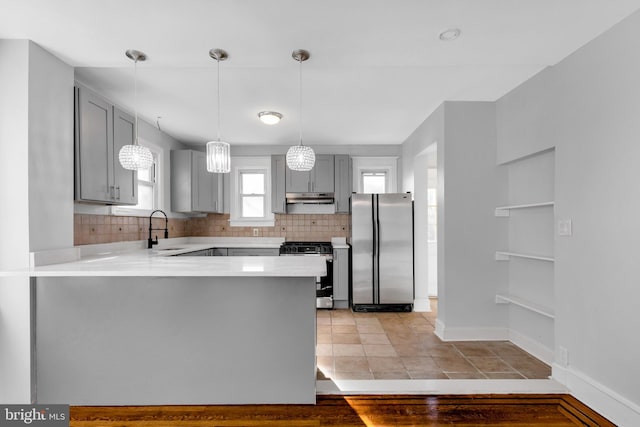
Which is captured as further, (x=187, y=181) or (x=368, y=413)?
(x=187, y=181)

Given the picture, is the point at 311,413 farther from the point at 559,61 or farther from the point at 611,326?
the point at 559,61

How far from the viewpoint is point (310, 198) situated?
5.05 meters

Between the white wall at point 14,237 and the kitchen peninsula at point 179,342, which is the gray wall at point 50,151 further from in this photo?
the kitchen peninsula at point 179,342

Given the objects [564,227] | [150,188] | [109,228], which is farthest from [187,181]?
[564,227]

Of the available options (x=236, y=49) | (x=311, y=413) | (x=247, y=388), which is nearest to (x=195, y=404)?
(x=247, y=388)

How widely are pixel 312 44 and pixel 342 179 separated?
290 cm

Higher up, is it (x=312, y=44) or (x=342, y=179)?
(x=312, y=44)

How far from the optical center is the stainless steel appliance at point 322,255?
14.8 ft

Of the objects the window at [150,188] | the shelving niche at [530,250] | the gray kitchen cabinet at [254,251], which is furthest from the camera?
the gray kitchen cabinet at [254,251]

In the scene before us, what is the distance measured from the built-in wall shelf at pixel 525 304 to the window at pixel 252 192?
11.4ft

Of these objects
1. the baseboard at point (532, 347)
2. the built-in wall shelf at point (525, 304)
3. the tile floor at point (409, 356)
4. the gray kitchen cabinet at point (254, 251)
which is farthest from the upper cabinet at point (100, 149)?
the baseboard at point (532, 347)

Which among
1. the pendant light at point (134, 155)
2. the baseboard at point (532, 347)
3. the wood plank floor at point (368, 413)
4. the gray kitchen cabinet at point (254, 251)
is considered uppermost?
the pendant light at point (134, 155)

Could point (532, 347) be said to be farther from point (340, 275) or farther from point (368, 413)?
point (340, 275)

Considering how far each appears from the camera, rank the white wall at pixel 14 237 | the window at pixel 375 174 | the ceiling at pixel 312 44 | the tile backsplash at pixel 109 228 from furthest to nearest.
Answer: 1. the window at pixel 375 174
2. the tile backsplash at pixel 109 228
3. the white wall at pixel 14 237
4. the ceiling at pixel 312 44
